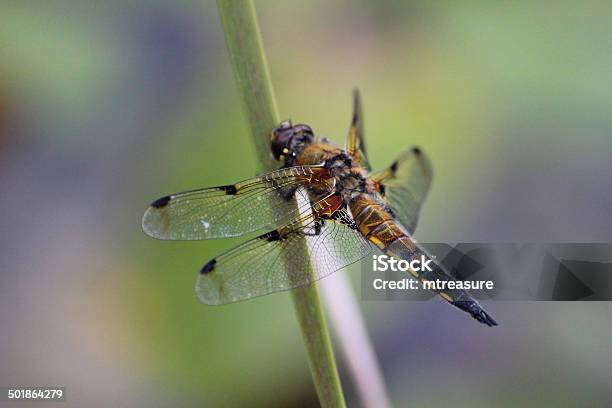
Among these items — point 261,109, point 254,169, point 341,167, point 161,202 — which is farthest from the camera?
point 254,169

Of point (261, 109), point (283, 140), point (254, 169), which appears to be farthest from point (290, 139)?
point (254, 169)

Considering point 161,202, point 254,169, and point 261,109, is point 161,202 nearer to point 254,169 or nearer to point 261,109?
point 261,109

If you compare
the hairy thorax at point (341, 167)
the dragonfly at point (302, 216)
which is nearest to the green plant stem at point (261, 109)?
the dragonfly at point (302, 216)

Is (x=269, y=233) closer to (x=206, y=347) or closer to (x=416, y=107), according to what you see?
(x=206, y=347)

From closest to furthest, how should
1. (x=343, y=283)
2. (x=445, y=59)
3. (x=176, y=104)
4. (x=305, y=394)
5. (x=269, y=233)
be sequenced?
(x=269, y=233)
(x=343, y=283)
(x=305, y=394)
(x=176, y=104)
(x=445, y=59)

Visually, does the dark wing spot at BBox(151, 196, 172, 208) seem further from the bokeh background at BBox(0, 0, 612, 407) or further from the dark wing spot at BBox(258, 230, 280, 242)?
the bokeh background at BBox(0, 0, 612, 407)

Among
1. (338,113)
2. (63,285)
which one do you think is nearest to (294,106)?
(338,113)
